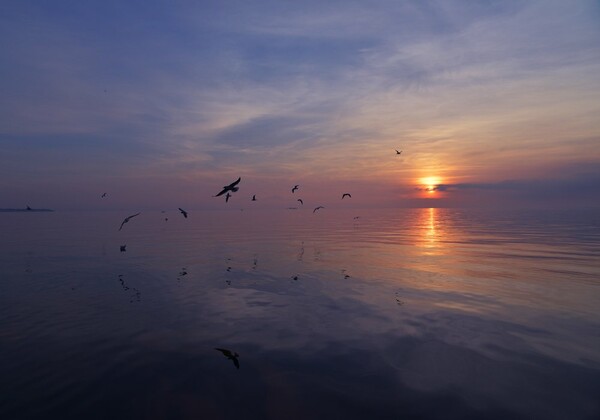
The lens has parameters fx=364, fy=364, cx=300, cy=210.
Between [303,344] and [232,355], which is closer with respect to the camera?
[232,355]

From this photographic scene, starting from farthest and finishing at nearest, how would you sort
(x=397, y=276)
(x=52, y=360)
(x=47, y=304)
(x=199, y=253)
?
(x=199, y=253) → (x=397, y=276) → (x=47, y=304) → (x=52, y=360)

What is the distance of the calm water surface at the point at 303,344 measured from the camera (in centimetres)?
859

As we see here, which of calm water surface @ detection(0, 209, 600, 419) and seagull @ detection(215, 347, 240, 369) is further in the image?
seagull @ detection(215, 347, 240, 369)

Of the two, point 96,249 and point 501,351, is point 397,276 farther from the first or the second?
point 96,249

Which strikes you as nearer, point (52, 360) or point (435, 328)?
point (52, 360)

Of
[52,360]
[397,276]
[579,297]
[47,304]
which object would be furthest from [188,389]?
[579,297]

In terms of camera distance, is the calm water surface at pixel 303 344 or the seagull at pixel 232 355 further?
the seagull at pixel 232 355

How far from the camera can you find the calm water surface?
28.2 ft

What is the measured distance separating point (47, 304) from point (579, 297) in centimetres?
2403

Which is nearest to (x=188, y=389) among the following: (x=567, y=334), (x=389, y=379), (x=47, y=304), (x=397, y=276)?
(x=389, y=379)

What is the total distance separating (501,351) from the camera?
11164mm

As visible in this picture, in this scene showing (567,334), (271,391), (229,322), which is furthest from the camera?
(229,322)

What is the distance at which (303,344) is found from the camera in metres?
11.9

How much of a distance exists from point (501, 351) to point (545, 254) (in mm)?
23638
